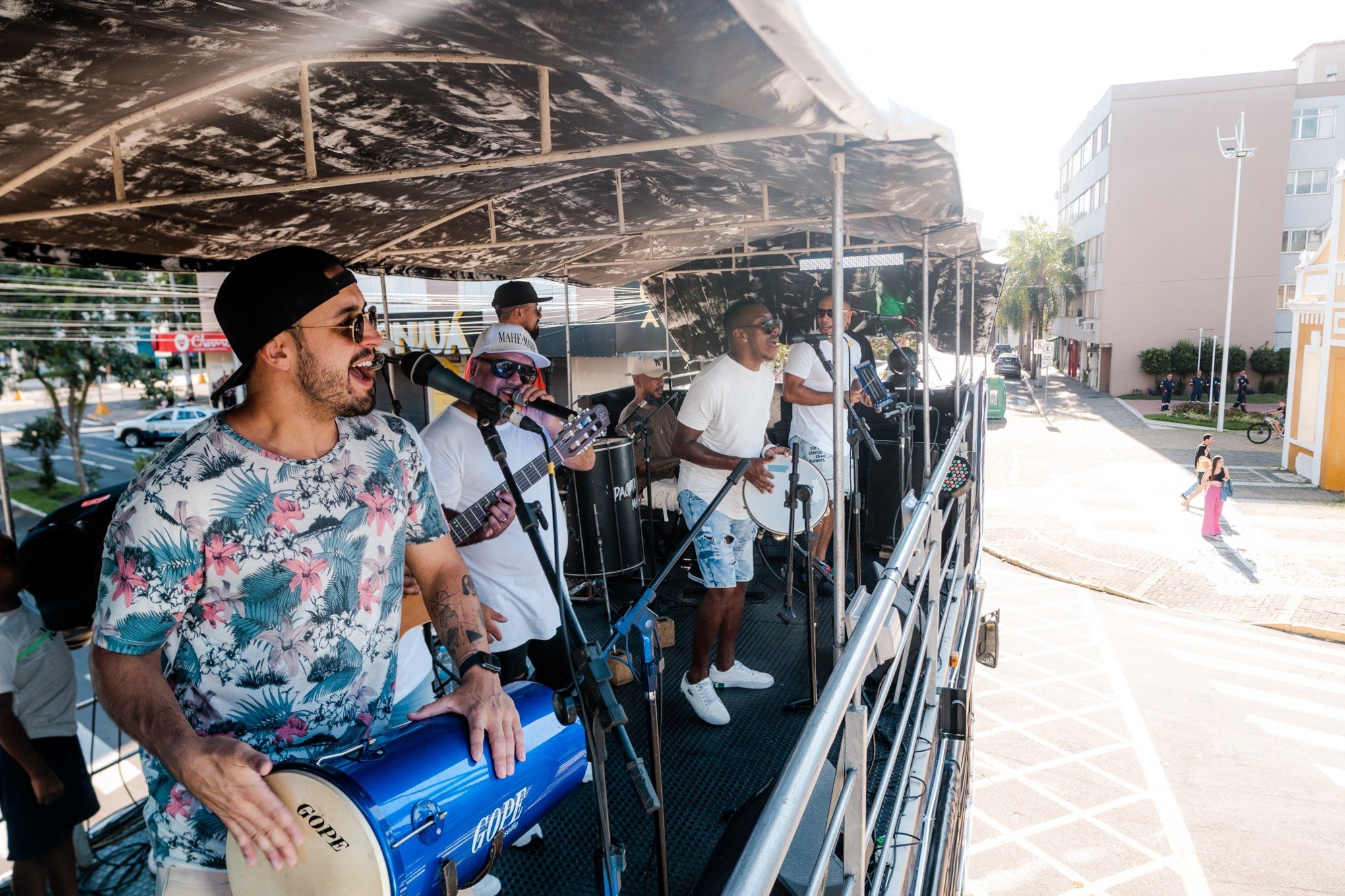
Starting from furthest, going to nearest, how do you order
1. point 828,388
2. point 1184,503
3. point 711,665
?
point 1184,503 < point 828,388 < point 711,665

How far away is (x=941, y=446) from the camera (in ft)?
24.7

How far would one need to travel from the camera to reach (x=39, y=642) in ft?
9.53

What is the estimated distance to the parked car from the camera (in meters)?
42.1

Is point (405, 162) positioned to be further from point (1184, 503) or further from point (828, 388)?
point (1184, 503)

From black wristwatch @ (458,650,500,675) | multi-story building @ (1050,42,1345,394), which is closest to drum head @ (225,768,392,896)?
black wristwatch @ (458,650,500,675)

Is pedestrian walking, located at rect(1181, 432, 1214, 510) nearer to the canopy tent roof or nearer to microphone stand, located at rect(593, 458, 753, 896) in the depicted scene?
the canopy tent roof

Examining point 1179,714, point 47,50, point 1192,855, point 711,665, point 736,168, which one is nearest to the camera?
point 47,50

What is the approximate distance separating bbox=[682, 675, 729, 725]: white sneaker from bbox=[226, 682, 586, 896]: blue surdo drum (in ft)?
7.31

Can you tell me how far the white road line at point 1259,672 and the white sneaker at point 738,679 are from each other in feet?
30.7

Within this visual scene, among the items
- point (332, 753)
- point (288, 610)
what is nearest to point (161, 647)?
point (288, 610)

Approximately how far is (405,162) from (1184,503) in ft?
60.4

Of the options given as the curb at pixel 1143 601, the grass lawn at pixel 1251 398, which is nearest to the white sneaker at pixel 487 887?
the curb at pixel 1143 601

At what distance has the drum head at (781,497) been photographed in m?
3.84

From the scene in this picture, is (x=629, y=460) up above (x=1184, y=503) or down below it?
above
